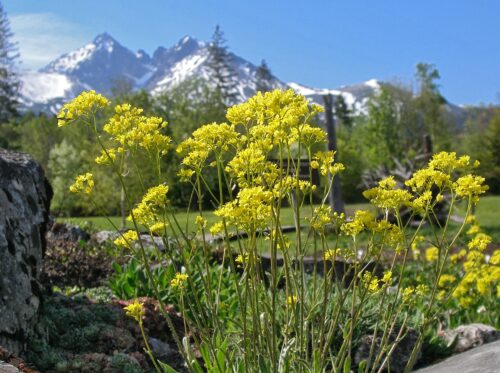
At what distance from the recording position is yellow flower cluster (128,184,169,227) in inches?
109

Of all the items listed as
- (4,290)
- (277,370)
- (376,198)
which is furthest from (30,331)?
(376,198)

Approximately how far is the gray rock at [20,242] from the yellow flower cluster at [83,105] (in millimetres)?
2175

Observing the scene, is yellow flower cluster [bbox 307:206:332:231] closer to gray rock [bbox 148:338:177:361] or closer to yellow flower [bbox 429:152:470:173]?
yellow flower [bbox 429:152:470:173]

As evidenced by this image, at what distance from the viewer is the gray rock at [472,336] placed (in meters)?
6.15

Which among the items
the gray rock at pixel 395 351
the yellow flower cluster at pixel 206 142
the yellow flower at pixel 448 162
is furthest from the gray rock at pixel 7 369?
the gray rock at pixel 395 351

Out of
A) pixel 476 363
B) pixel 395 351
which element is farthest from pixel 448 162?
pixel 395 351

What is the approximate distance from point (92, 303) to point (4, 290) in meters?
1.46

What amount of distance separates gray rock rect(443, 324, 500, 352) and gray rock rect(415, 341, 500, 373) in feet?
4.53

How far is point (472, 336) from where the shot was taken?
619cm

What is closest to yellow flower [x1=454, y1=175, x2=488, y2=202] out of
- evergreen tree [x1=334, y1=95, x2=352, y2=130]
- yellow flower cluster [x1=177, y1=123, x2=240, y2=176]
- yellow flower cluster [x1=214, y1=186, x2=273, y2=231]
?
yellow flower cluster [x1=214, y1=186, x2=273, y2=231]

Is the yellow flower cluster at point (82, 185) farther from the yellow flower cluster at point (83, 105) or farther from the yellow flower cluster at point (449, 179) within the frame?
the yellow flower cluster at point (449, 179)

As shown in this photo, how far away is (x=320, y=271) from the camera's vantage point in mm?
9727

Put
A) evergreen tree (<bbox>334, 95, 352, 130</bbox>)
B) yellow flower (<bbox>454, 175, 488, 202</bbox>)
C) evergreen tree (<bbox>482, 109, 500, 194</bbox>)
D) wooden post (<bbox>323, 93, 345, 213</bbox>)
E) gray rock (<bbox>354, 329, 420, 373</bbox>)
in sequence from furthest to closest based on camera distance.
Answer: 1. evergreen tree (<bbox>334, 95, 352, 130</bbox>)
2. evergreen tree (<bbox>482, 109, 500, 194</bbox>)
3. wooden post (<bbox>323, 93, 345, 213</bbox>)
4. gray rock (<bbox>354, 329, 420, 373</bbox>)
5. yellow flower (<bbox>454, 175, 488, 202</bbox>)

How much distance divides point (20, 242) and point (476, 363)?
349cm
